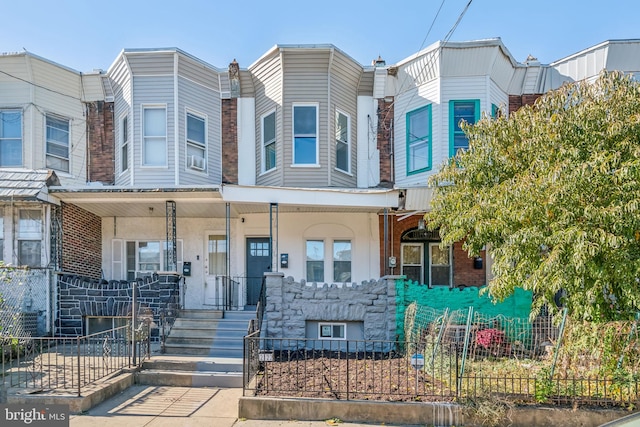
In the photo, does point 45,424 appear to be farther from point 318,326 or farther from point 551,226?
point 551,226

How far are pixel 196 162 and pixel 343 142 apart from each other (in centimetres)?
419

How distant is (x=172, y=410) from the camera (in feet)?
20.6

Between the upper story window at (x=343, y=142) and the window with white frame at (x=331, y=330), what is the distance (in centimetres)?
442

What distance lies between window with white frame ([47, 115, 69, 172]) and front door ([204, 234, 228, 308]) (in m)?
4.77

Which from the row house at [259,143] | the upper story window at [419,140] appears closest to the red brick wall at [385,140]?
the row house at [259,143]

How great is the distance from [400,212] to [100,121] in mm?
9182

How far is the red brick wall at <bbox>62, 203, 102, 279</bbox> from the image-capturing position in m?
10.5

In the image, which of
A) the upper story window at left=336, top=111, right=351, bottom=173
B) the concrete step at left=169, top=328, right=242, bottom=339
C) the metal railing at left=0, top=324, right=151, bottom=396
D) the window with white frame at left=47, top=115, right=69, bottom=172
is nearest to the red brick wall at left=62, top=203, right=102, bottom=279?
the window with white frame at left=47, top=115, right=69, bottom=172

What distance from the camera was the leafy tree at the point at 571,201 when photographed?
547cm

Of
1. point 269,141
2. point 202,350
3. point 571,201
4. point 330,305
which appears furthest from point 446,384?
point 269,141

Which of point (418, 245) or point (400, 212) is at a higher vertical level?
point (400, 212)

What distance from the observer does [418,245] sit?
1230cm

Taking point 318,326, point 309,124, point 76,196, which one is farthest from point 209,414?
point 309,124

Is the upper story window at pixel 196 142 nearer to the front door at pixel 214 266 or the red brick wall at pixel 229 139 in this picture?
the red brick wall at pixel 229 139
